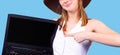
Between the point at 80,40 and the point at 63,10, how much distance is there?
9.1 inches

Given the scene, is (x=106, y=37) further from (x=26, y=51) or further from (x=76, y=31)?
(x=26, y=51)

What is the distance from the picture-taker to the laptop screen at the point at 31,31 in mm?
1617

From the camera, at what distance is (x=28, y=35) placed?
167 centimetres

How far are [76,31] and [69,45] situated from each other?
7 centimetres

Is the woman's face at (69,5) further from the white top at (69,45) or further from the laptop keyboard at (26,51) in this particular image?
the laptop keyboard at (26,51)

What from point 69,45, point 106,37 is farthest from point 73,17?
point 106,37

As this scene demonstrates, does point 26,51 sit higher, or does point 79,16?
point 79,16

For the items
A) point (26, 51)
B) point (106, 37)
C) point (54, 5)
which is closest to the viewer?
point (106, 37)

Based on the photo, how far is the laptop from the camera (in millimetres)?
1598

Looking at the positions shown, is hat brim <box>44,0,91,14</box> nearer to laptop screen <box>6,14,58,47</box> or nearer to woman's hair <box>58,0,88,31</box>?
woman's hair <box>58,0,88,31</box>

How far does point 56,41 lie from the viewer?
166 cm

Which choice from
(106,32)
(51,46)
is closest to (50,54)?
(51,46)

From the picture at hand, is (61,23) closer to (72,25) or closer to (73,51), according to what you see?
(72,25)

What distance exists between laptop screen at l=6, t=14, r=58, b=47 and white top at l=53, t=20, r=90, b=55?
32mm
